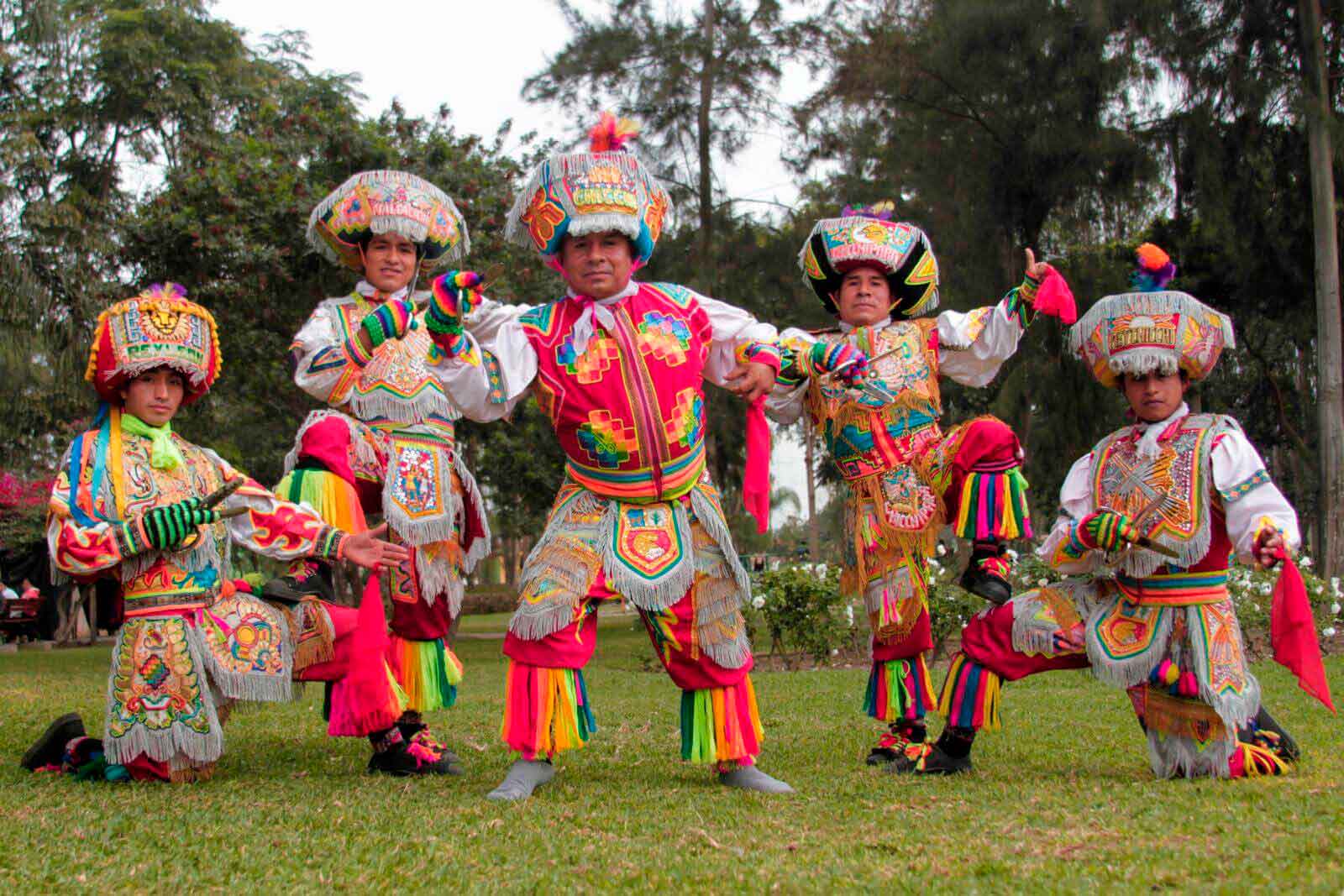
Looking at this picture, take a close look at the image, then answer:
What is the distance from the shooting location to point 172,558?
14.7ft

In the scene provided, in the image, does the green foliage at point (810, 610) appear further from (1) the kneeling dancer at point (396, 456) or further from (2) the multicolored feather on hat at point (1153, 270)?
(2) the multicolored feather on hat at point (1153, 270)

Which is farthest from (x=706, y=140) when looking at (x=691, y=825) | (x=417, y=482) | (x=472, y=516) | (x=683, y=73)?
(x=691, y=825)

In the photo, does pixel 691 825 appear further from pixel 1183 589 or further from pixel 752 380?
pixel 1183 589

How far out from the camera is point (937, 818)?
352cm

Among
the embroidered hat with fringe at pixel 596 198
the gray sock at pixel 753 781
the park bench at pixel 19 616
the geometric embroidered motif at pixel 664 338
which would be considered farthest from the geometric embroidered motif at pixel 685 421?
the park bench at pixel 19 616

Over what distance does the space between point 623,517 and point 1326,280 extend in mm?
10496

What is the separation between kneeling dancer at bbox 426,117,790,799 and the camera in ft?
13.4

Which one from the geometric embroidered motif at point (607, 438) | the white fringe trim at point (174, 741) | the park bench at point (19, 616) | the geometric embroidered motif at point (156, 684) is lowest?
the park bench at point (19, 616)

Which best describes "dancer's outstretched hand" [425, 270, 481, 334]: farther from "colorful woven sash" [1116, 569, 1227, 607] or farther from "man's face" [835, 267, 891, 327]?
"colorful woven sash" [1116, 569, 1227, 607]

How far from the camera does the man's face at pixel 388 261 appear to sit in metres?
5.36

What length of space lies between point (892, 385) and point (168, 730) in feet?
10.0

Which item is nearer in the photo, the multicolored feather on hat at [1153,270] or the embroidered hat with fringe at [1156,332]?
the embroidered hat with fringe at [1156,332]

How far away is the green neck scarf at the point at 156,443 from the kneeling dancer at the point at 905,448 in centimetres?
231

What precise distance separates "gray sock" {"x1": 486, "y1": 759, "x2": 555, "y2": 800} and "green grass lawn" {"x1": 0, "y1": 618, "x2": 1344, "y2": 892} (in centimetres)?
6
